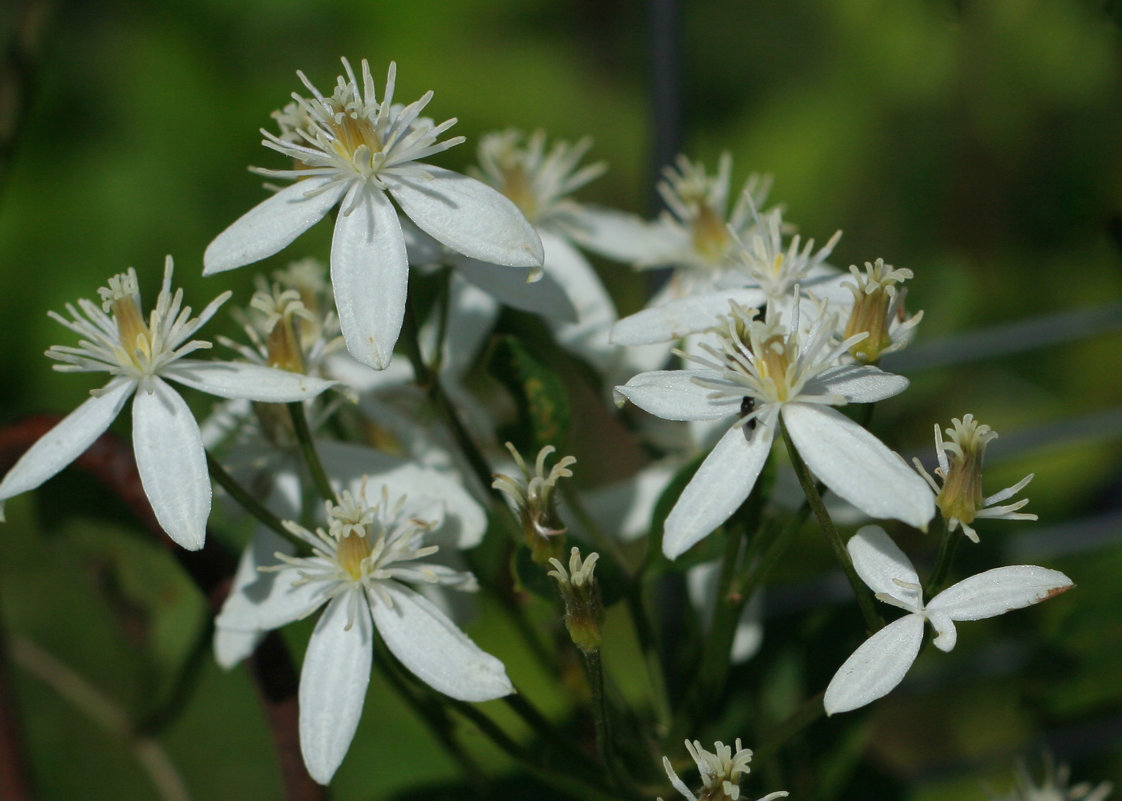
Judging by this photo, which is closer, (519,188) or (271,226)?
(271,226)

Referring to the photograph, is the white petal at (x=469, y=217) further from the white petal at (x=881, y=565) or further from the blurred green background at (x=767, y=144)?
the blurred green background at (x=767, y=144)

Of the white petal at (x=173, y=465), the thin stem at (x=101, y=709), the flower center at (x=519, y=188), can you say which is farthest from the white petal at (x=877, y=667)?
the thin stem at (x=101, y=709)

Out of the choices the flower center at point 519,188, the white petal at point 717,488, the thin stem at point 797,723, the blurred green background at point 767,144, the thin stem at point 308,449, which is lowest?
the thin stem at point 797,723

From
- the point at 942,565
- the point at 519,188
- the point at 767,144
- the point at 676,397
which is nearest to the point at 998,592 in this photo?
the point at 942,565

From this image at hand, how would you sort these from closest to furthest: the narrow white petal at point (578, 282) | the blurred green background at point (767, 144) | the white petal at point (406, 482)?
the white petal at point (406, 482), the narrow white petal at point (578, 282), the blurred green background at point (767, 144)

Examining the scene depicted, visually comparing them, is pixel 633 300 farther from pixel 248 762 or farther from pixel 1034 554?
pixel 248 762

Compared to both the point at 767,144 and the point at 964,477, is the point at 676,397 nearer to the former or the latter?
the point at 964,477

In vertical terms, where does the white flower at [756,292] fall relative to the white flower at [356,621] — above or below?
above
